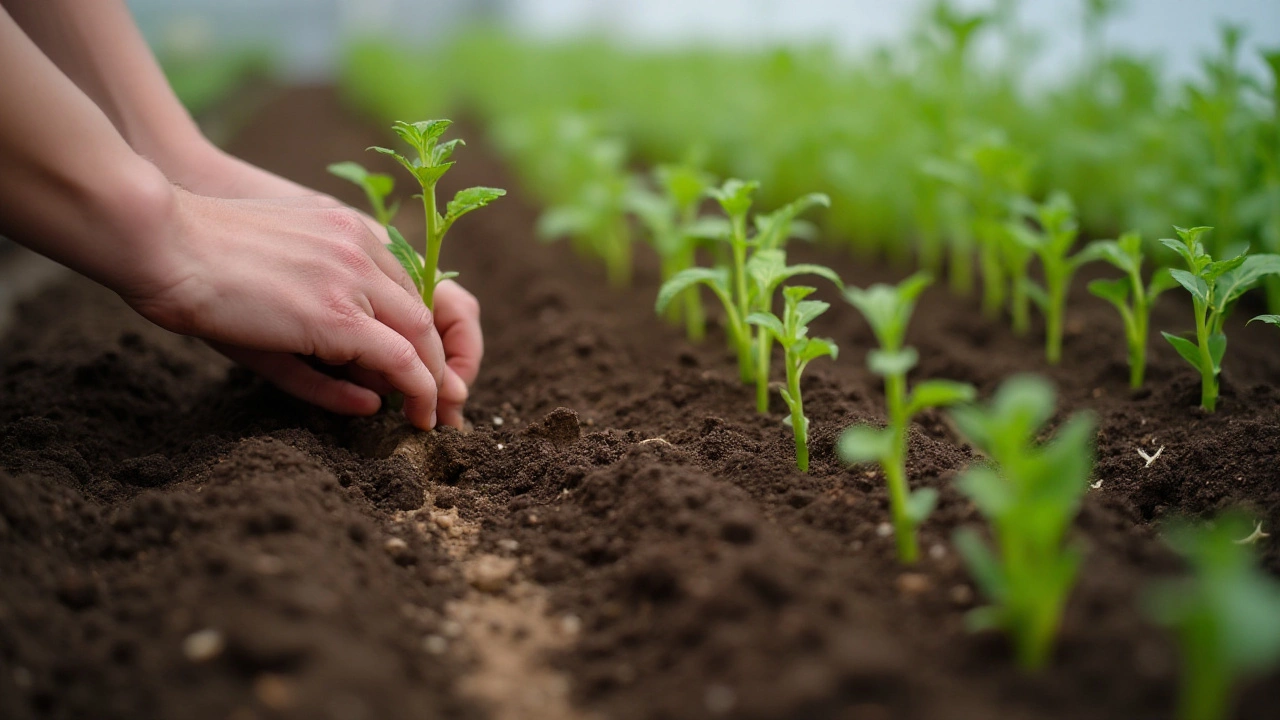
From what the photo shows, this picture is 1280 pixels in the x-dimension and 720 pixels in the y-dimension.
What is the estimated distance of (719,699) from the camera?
111cm

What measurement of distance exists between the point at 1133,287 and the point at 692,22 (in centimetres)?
742

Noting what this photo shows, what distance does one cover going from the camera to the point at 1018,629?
3.66 ft

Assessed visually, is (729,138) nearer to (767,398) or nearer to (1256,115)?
(1256,115)

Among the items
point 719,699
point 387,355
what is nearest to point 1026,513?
point 719,699

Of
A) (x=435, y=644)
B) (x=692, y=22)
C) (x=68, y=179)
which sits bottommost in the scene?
(x=435, y=644)


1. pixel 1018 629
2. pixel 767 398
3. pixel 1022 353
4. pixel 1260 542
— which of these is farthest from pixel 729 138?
pixel 1018 629

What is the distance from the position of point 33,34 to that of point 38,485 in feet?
3.69

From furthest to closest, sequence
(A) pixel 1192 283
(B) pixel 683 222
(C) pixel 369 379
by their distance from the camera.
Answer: (B) pixel 683 222 → (C) pixel 369 379 → (A) pixel 1192 283

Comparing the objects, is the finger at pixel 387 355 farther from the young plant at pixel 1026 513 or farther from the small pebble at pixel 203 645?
the young plant at pixel 1026 513

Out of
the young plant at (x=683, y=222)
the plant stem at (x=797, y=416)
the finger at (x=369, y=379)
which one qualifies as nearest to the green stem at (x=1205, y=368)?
the plant stem at (x=797, y=416)

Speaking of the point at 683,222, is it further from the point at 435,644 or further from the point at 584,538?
the point at 435,644

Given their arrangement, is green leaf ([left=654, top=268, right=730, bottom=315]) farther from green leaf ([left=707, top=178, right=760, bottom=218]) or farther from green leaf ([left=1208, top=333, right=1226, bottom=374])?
green leaf ([left=1208, top=333, right=1226, bottom=374])

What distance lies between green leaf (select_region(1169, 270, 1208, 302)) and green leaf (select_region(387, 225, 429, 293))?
159 cm

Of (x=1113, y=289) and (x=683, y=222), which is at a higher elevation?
(x=683, y=222)
